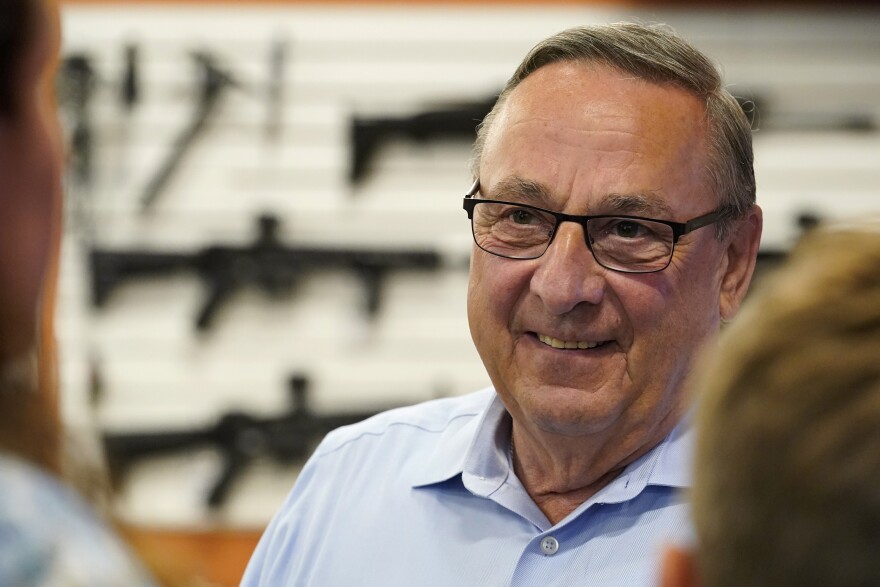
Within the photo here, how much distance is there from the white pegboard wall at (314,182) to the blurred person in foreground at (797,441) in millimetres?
2867

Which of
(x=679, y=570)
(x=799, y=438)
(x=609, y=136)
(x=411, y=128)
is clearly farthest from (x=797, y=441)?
(x=411, y=128)

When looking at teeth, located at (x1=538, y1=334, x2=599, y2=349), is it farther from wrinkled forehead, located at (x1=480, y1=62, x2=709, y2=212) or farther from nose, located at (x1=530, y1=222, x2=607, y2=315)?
wrinkled forehead, located at (x1=480, y1=62, x2=709, y2=212)

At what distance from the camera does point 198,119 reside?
3586 mm

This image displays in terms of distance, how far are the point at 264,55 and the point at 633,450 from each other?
2547mm

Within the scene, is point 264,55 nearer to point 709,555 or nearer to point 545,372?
point 545,372

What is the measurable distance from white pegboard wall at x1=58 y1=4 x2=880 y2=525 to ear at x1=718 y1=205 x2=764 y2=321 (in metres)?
1.94

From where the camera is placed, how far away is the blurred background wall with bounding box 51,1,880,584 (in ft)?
11.5

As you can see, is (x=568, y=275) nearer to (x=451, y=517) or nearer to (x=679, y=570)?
(x=451, y=517)

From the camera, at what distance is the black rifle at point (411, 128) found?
350 centimetres

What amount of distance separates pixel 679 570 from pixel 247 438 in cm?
298

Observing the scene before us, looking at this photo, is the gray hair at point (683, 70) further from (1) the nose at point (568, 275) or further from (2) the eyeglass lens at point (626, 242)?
(1) the nose at point (568, 275)

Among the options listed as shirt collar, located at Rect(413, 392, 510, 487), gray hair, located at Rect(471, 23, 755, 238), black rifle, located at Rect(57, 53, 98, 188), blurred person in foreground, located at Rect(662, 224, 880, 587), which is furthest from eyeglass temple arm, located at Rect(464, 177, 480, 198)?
black rifle, located at Rect(57, 53, 98, 188)

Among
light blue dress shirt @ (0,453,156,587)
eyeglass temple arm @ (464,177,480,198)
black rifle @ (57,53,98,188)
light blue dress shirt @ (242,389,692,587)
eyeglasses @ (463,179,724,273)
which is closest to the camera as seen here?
light blue dress shirt @ (0,453,156,587)

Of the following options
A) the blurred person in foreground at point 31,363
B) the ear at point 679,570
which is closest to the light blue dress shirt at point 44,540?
the blurred person in foreground at point 31,363
